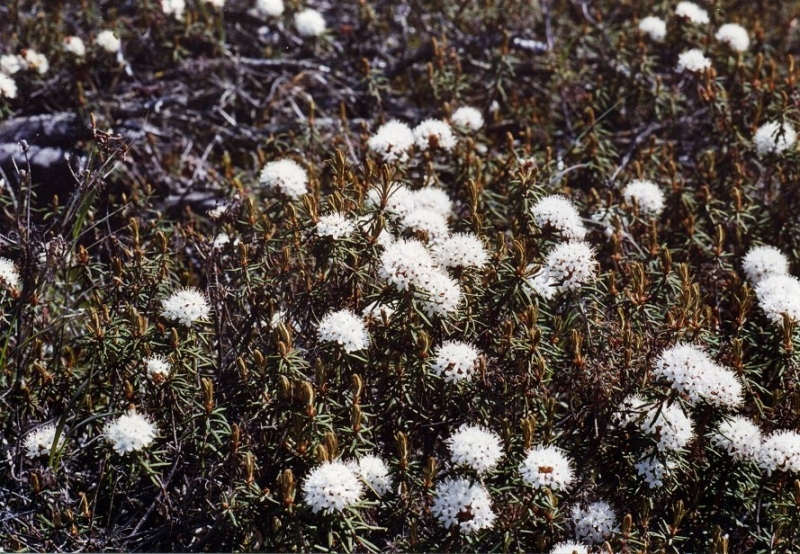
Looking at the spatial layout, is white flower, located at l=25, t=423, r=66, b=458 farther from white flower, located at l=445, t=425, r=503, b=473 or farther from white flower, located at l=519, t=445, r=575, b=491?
white flower, located at l=519, t=445, r=575, b=491

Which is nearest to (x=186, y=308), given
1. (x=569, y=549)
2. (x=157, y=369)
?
(x=157, y=369)

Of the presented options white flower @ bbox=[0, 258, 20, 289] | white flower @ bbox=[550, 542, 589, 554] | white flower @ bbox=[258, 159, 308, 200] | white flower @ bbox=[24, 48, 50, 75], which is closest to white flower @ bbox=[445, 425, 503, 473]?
white flower @ bbox=[550, 542, 589, 554]

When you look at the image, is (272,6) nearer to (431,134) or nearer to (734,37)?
(431,134)

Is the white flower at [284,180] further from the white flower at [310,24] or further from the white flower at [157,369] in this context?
the white flower at [310,24]

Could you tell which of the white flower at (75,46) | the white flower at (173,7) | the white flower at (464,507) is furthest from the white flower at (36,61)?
the white flower at (464,507)

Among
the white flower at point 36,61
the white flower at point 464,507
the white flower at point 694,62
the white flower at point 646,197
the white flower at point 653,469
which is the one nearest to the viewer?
the white flower at point 464,507

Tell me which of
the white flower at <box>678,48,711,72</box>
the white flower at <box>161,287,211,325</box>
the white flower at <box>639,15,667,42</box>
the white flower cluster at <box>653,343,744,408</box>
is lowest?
the white flower cluster at <box>653,343,744,408</box>
